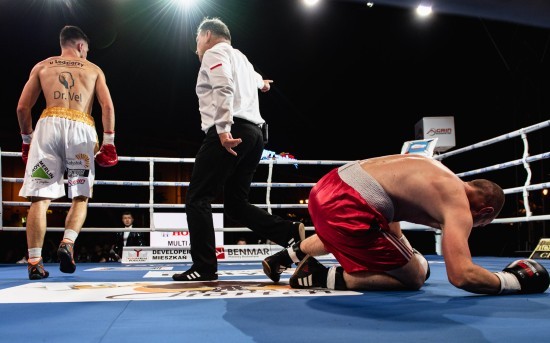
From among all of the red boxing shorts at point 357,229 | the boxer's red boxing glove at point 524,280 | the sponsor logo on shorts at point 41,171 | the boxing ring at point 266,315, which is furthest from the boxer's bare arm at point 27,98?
the boxer's red boxing glove at point 524,280

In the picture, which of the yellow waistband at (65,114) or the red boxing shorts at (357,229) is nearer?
the red boxing shorts at (357,229)

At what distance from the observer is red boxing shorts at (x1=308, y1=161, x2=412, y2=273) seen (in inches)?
66.1

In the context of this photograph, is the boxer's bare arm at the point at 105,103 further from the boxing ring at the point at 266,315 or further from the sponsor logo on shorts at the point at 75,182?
the boxing ring at the point at 266,315

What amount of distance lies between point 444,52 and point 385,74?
79.5 inches

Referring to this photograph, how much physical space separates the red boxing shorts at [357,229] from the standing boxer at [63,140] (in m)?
1.62

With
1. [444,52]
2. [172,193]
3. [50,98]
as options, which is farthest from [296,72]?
[50,98]

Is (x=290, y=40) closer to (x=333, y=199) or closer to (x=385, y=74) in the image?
(x=385, y=74)

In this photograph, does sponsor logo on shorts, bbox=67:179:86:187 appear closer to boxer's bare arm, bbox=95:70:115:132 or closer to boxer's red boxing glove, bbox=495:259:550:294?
boxer's bare arm, bbox=95:70:115:132

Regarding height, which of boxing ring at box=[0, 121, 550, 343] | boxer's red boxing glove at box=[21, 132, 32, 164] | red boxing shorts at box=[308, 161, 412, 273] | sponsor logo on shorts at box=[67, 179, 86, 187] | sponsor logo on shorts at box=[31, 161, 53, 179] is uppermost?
boxer's red boxing glove at box=[21, 132, 32, 164]

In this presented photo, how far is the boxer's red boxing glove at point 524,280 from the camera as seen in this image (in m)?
1.61

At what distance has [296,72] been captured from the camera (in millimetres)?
11242

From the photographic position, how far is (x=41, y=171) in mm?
2693

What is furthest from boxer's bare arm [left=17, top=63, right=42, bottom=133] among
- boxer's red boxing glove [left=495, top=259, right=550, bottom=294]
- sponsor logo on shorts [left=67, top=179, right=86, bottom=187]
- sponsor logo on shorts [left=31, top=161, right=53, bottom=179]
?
boxer's red boxing glove [left=495, top=259, right=550, bottom=294]

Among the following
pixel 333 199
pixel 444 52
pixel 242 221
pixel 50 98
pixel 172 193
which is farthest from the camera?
pixel 172 193
